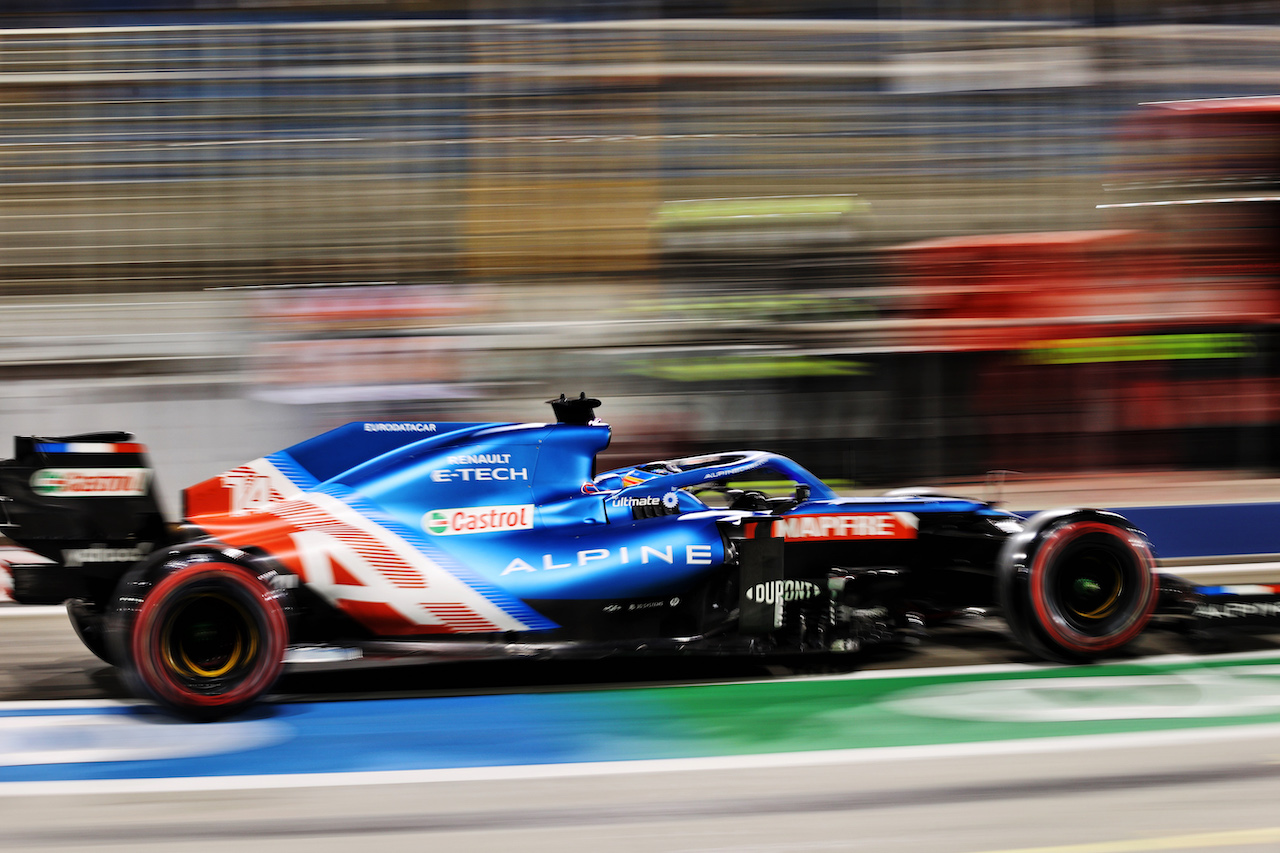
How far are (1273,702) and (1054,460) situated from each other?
5.47m

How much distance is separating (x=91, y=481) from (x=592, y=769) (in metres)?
2.29

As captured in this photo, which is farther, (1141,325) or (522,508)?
(1141,325)

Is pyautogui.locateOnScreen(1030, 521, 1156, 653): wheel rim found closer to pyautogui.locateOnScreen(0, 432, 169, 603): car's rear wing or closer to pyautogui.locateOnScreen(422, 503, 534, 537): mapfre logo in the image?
pyautogui.locateOnScreen(422, 503, 534, 537): mapfre logo

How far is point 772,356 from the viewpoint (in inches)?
384

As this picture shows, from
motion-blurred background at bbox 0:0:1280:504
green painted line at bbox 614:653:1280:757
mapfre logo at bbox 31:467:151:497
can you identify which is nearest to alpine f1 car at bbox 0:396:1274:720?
mapfre logo at bbox 31:467:151:497

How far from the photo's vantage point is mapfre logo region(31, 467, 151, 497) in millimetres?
4383

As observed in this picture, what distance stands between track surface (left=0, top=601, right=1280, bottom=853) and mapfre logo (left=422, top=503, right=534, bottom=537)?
0.68m

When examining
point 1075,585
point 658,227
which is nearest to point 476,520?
point 1075,585

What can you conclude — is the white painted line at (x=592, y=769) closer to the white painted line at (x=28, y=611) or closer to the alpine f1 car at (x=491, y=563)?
the alpine f1 car at (x=491, y=563)

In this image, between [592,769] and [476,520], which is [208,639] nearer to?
[476,520]

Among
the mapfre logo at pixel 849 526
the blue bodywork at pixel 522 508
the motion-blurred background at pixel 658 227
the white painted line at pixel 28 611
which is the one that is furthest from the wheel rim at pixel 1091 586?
the white painted line at pixel 28 611

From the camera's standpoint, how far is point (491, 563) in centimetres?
447

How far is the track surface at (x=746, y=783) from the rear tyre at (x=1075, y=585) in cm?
18

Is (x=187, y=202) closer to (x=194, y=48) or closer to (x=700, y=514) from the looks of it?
(x=194, y=48)
